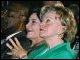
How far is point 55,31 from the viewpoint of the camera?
111 cm

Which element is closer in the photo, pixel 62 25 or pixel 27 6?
pixel 62 25

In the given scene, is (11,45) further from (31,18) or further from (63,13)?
(63,13)

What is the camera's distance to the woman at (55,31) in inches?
42.7

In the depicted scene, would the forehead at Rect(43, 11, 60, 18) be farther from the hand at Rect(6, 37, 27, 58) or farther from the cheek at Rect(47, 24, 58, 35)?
the hand at Rect(6, 37, 27, 58)

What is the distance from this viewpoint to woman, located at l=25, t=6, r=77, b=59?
1.08 m

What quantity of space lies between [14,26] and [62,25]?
0.42m

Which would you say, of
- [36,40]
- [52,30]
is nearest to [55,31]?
[52,30]

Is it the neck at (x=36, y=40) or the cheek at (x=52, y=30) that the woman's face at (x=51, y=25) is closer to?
the cheek at (x=52, y=30)

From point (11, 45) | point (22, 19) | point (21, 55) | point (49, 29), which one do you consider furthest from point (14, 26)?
point (49, 29)

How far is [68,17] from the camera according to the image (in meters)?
1.15

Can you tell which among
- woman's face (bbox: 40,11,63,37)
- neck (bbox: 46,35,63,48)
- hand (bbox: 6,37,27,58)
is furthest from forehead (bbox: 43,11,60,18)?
hand (bbox: 6,37,27,58)

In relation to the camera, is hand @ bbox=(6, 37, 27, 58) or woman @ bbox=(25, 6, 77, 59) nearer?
woman @ bbox=(25, 6, 77, 59)

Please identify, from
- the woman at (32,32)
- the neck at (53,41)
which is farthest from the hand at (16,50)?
the neck at (53,41)

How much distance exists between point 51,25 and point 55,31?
38 millimetres
